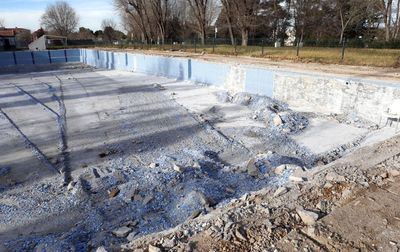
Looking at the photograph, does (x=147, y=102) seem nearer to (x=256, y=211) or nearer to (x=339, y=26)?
(x=256, y=211)

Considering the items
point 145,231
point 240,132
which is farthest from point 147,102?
point 145,231

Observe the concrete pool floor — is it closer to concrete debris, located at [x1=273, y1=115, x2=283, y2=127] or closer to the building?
concrete debris, located at [x1=273, y1=115, x2=283, y2=127]

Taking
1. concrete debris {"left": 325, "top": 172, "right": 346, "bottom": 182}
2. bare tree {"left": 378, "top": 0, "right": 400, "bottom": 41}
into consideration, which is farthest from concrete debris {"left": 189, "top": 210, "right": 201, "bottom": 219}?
bare tree {"left": 378, "top": 0, "right": 400, "bottom": 41}

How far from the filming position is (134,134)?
36.2 feet

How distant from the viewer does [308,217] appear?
486 cm

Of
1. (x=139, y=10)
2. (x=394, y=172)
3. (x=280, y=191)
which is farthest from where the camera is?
(x=139, y=10)

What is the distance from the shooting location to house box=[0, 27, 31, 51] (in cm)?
5249

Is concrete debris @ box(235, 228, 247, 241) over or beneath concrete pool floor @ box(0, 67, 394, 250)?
over

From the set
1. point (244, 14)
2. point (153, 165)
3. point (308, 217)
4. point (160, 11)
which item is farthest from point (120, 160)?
point (160, 11)

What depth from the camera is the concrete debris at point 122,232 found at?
5.39m

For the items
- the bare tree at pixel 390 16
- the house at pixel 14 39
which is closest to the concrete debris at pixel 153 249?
the bare tree at pixel 390 16

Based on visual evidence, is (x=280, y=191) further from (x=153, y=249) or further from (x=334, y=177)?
(x=153, y=249)

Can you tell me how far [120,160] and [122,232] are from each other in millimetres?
3696

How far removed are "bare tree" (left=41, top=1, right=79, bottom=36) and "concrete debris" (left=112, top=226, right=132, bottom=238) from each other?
236 ft
